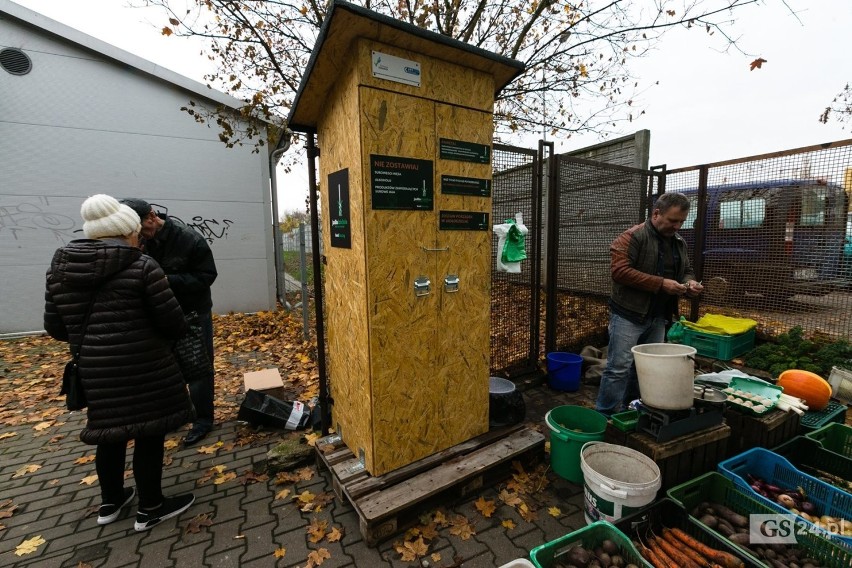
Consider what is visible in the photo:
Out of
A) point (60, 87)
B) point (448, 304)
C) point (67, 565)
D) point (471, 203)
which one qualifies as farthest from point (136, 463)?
point (60, 87)

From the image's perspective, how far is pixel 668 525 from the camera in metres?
2.20

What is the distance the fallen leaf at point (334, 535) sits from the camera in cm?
244

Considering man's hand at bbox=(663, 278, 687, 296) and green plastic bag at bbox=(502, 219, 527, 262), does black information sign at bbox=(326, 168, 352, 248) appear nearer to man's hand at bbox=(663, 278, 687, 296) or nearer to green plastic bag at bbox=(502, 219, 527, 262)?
green plastic bag at bbox=(502, 219, 527, 262)

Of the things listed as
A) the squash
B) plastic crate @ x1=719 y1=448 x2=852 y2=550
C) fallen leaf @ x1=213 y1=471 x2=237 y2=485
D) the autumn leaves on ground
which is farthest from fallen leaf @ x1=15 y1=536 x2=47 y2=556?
the squash

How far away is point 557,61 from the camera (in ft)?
22.1

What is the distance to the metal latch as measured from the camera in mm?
2580

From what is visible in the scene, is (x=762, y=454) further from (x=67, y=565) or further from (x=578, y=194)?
(x=67, y=565)

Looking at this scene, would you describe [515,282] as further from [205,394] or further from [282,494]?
[205,394]

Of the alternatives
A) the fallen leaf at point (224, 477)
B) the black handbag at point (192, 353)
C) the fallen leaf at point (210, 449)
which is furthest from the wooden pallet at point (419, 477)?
the black handbag at point (192, 353)

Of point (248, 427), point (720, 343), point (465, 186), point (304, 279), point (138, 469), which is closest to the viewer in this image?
point (138, 469)

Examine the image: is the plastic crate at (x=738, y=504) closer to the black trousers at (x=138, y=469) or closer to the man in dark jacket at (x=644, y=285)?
the man in dark jacket at (x=644, y=285)

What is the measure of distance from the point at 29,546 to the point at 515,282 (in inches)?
191

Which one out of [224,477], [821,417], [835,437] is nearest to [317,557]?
[224,477]

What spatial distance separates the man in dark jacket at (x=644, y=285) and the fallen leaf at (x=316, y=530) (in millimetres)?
2775
